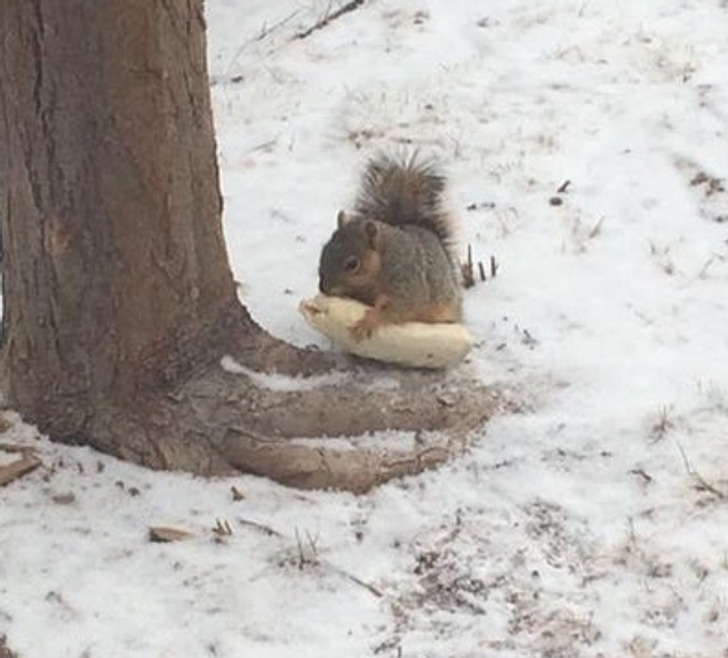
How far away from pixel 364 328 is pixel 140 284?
0.61m

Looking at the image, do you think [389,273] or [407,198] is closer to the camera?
[389,273]

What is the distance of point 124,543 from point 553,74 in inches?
118

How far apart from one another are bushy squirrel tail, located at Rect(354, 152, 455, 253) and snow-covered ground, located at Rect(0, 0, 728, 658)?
0.27 m

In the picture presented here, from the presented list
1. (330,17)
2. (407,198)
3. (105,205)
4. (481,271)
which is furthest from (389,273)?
(330,17)

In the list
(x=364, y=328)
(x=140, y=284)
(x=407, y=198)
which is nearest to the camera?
(x=140, y=284)

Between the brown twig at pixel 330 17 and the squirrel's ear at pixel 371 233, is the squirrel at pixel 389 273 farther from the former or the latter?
the brown twig at pixel 330 17

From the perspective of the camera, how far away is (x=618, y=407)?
3.97 m

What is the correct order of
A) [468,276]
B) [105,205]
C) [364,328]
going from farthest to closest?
[468,276]
[364,328]
[105,205]

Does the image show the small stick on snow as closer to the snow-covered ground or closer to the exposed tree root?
the snow-covered ground

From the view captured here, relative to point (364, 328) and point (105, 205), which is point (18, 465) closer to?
point (105, 205)

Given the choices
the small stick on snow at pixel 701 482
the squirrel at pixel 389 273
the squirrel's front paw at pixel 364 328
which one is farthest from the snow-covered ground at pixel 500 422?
the squirrel's front paw at pixel 364 328

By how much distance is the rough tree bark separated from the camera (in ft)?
11.4

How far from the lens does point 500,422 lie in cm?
392

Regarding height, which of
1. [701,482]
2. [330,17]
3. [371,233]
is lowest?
[701,482]
